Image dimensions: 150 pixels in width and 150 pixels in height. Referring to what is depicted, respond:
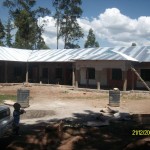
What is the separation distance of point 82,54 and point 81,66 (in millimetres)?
3762

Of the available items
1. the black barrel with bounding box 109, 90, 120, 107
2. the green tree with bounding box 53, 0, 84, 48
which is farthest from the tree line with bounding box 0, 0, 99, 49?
the black barrel with bounding box 109, 90, 120, 107

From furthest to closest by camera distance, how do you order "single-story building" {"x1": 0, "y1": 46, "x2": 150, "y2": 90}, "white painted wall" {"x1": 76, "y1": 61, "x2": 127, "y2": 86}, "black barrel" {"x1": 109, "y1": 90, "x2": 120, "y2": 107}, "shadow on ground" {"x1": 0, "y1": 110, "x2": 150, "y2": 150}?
"single-story building" {"x1": 0, "y1": 46, "x2": 150, "y2": 90} < "white painted wall" {"x1": 76, "y1": 61, "x2": 127, "y2": 86} < "black barrel" {"x1": 109, "y1": 90, "x2": 120, "y2": 107} < "shadow on ground" {"x1": 0, "y1": 110, "x2": 150, "y2": 150}

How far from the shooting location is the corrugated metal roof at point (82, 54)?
2719 centimetres

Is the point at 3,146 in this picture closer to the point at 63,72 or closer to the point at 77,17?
the point at 63,72

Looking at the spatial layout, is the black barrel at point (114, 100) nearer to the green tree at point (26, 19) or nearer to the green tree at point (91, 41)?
the green tree at point (26, 19)

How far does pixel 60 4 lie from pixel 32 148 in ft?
144

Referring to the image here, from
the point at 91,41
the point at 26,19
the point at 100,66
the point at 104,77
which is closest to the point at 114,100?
the point at 100,66

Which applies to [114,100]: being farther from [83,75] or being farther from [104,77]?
[83,75]

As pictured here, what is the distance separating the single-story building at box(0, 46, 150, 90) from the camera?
26.8 m

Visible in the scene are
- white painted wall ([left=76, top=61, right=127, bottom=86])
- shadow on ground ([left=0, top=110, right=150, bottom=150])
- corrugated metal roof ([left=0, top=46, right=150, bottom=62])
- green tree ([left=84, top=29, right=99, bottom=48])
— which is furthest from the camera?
green tree ([left=84, top=29, right=99, bottom=48])

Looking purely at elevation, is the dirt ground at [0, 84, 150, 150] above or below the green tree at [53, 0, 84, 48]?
below

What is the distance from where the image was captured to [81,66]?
1131 inches

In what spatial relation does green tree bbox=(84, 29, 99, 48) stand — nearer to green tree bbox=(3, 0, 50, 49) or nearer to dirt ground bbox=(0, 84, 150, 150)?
green tree bbox=(3, 0, 50, 49)

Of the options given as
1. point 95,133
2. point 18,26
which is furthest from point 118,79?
point 18,26
